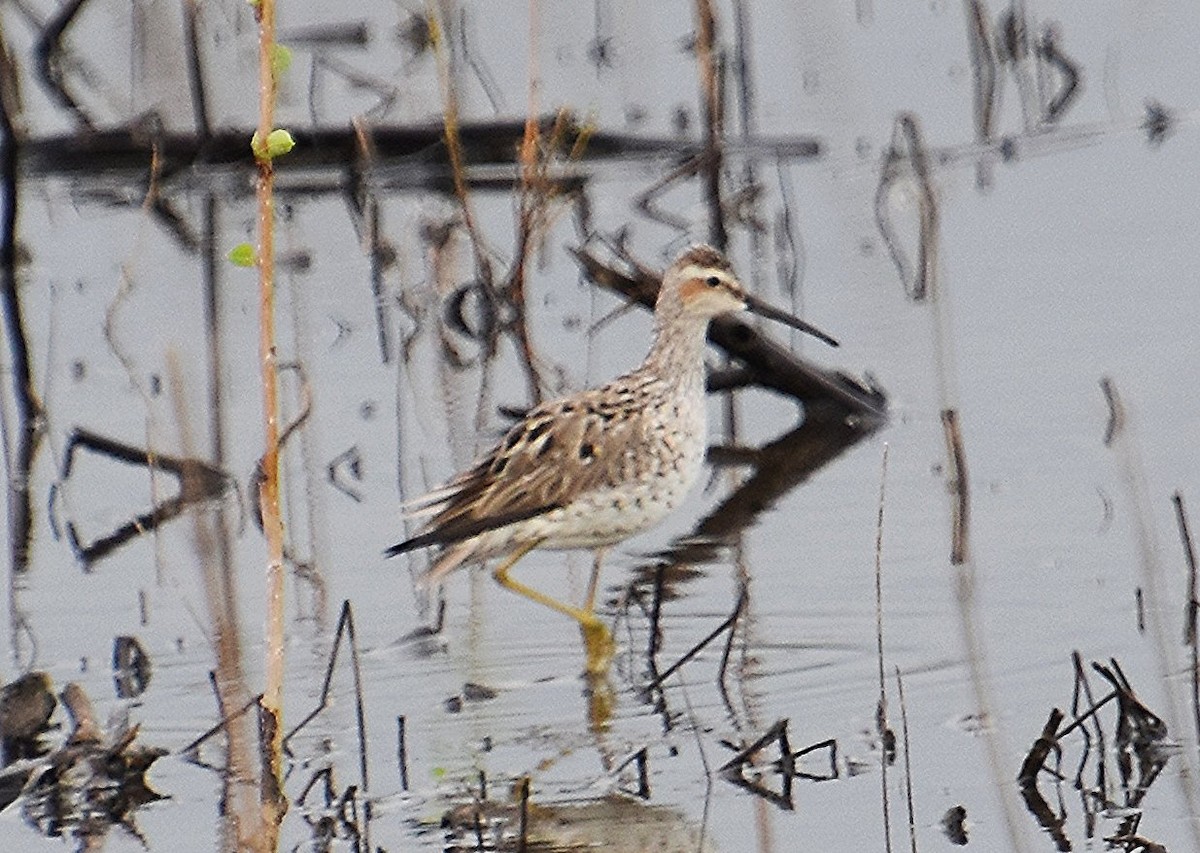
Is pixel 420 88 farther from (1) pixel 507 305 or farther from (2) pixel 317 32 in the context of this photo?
Result: (1) pixel 507 305

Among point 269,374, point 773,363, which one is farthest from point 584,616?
point 269,374

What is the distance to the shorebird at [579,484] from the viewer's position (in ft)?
24.8

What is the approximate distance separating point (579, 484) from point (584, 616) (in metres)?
0.36

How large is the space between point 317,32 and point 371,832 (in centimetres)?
879

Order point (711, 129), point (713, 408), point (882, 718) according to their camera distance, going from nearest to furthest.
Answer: point (882, 718) < point (713, 408) < point (711, 129)

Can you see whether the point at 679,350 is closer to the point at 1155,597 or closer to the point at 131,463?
the point at 131,463

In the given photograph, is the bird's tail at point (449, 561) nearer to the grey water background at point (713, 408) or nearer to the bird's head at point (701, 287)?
the grey water background at point (713, 408)

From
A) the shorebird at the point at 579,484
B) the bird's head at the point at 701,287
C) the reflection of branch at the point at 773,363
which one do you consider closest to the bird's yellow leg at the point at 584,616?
the shorebird at the point at 579,484

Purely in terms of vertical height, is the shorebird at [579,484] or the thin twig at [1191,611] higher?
the shorebird at [579,484]

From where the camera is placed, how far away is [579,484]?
7.66 m

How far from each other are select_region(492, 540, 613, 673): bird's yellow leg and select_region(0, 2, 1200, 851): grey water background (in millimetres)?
79

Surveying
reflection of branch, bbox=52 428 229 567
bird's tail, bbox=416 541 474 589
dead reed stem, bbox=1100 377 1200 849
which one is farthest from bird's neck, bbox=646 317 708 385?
reflection of branch, bbox=52 428 229 567

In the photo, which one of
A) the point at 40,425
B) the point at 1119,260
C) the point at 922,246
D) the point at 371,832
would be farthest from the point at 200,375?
the point at 371,832

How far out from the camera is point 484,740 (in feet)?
22.7
